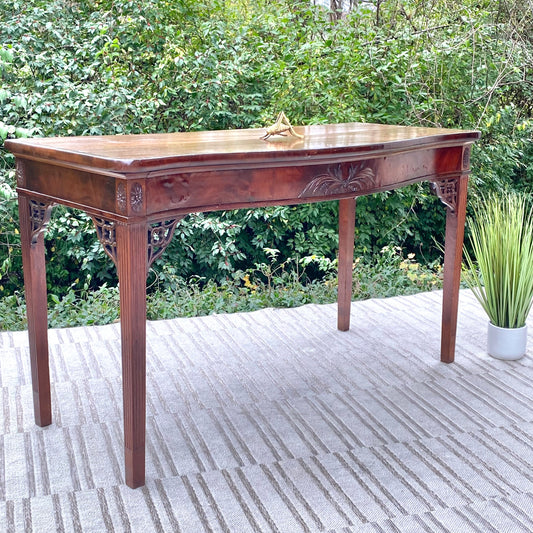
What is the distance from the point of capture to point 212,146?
2213 millimetres

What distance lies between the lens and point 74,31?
495 centimetres

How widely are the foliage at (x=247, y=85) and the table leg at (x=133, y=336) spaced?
2634mm

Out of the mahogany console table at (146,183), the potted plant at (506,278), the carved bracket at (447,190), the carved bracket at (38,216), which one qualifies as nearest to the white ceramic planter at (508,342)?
the potted plant at (506,278)

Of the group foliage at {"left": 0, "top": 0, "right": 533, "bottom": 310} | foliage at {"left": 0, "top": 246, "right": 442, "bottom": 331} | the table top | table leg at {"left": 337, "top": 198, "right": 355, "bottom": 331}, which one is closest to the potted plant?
the table top

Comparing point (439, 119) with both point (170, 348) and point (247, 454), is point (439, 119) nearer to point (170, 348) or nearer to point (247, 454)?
point (170, 348)

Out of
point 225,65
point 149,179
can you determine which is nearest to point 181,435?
point 149,179

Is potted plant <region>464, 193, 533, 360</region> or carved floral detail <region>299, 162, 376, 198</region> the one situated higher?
carved floral detail <region>299, 162, 376, 198</region>

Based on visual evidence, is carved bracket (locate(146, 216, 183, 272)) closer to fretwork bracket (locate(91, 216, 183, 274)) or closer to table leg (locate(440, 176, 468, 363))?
fretwork bracket (locate(91, 216, 183, 274))

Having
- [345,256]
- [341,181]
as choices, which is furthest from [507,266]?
[341,181]

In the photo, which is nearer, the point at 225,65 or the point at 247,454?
the point at 247,454

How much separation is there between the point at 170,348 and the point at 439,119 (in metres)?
3.05

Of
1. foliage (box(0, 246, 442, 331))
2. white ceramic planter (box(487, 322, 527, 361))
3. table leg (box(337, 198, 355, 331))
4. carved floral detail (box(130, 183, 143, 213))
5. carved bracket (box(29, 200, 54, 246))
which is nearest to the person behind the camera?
carved floral detail (box(130, 183, 143, 213))

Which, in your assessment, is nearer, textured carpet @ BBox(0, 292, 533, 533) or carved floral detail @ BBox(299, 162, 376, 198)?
textured carpet @ BBox(0, 292, 533, 533)

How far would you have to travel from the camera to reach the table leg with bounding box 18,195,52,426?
2.30 meters
